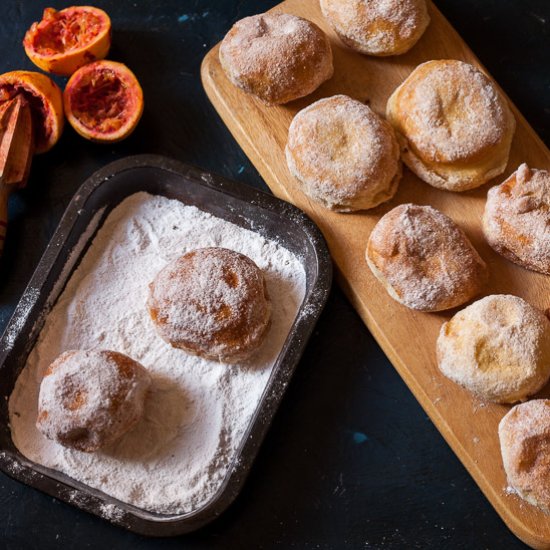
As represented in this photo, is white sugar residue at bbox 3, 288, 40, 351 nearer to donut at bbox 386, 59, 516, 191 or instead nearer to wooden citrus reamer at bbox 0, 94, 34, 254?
wooden citrus reamer at bbox 0, 94, 34, 254

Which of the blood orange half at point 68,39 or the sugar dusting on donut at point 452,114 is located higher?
the blood orange half at point 68,39

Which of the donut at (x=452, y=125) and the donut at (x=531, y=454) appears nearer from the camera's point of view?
the donut at (x=531, y=454)

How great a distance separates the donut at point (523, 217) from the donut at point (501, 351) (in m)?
0.16

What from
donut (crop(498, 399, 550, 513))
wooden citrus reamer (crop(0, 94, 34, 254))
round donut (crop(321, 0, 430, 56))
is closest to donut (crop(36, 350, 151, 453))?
wooden citrus reamer (crop(0, 94, 34, 254))

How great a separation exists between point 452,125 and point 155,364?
1.16m

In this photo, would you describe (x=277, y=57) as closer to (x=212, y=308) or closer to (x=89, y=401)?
(x=212, y=308)

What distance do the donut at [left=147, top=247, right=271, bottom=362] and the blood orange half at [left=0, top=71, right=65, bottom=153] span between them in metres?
0.64

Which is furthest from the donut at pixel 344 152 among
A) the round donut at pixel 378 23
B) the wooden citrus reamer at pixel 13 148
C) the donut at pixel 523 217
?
the wooden citrus reamer at pixel 13 148

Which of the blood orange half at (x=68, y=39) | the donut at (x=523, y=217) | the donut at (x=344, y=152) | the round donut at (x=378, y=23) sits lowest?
the donut at (x=523, y=217)

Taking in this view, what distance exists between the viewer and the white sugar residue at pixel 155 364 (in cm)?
216

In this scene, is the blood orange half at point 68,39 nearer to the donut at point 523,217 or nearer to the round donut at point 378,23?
the round donut at point 378,23

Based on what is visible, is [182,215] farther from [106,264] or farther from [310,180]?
[310,180]

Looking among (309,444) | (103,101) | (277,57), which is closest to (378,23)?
(277,57)

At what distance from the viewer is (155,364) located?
2.26m
